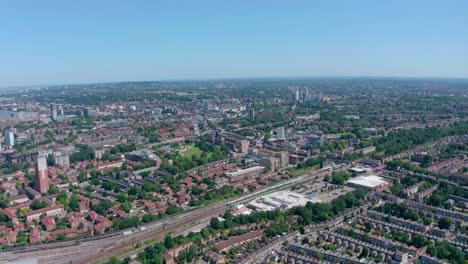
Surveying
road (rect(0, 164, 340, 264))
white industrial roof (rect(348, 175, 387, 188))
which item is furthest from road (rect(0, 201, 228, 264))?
white industrial roof (rect(348, 175, 387, 188))

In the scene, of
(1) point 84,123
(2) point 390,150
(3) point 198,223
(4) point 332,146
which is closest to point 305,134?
(4) point 332,146

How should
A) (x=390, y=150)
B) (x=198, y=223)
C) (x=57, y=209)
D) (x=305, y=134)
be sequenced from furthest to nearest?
(x=305, y=134) → (x=390, y=150) → (x=57, y=209) → (x=198, y=223)

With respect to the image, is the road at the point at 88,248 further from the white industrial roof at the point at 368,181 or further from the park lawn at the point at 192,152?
the park lawn at the point at 192,152

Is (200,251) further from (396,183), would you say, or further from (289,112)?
(289,112)

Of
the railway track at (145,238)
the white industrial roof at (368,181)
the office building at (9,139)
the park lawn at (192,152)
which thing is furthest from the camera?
the office building at (9,139)

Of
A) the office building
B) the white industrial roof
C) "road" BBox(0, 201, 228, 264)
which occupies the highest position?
the office building

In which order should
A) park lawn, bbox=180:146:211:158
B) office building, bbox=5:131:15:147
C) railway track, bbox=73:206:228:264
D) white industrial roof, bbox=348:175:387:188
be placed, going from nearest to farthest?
1. railway track, bbox=73:206:228:264
2. white industrial roof, bbox=348:175:387:188
3. park lawn, bbox=180:146:211:158
4. office building, bbox=5:131:15:147

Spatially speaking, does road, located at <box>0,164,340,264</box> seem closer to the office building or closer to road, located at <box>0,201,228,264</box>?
road, located at <box>0,201,228,264</box>

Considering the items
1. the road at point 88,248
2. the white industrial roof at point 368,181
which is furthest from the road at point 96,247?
the white industrial roof at point 368,181
